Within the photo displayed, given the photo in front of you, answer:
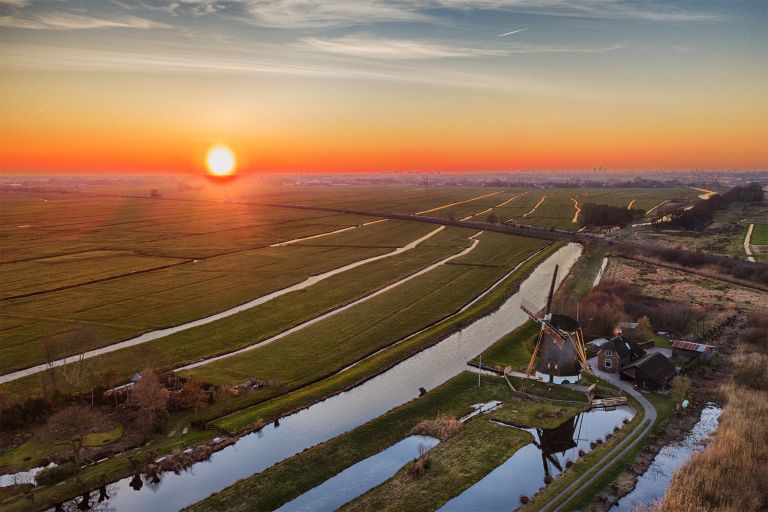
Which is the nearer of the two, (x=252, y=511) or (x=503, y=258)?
(x=252, y=511)

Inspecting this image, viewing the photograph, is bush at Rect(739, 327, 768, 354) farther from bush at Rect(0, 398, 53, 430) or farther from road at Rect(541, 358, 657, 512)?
bush at Rect(0, 398, 53, 430)

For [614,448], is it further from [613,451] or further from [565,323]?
[565,323]

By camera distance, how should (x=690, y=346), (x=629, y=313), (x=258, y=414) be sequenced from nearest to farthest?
(x=258, y=414) < (x=690, y=346) < (x=629, y=313)

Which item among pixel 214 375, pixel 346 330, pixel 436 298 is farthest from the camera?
pixel 436 298

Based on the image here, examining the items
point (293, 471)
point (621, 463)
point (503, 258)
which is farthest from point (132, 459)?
point (503, 258)

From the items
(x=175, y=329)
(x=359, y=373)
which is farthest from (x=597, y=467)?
(x=175, y=329)

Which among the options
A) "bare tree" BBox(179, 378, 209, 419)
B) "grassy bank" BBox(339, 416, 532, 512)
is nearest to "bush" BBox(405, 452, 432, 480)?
"grassy bank" BBox(339, 416, 532, 512)

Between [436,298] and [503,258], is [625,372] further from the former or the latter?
[503,258]
